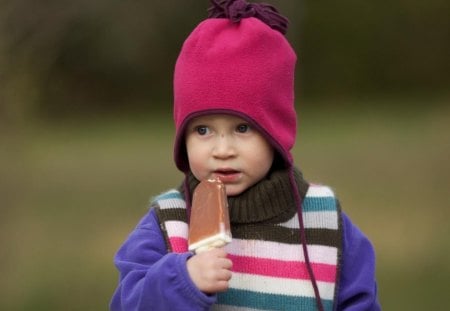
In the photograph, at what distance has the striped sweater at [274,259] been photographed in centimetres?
148

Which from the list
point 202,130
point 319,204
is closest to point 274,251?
point 319,204

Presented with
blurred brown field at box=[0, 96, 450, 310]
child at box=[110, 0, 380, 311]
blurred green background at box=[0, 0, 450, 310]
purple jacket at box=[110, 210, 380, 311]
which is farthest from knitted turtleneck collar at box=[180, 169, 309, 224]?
blurred green background at box=[0, 0, 450, 310]

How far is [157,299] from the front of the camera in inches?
53.6

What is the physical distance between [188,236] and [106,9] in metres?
2.68

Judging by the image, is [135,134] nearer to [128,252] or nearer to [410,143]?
[410,143]

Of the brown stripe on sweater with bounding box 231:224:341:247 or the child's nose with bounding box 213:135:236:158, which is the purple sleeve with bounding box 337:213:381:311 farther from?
the child's nose with bounding box 213:135:236:158

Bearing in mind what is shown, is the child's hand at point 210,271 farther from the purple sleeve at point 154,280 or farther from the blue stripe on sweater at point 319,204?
the blue stripe on sweater at point 319,204

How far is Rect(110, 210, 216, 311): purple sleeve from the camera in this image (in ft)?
4.42

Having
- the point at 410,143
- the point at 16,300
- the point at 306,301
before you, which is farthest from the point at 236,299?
the point at 410,143

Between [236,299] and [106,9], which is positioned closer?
[236,299]

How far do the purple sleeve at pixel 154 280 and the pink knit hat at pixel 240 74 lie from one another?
7.4 inches

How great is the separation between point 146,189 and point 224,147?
2.25 metres

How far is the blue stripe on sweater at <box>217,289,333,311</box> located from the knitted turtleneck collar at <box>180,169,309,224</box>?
12cm

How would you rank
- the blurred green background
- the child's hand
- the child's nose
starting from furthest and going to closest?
the blurred green background
the child's nose
the child's hand
